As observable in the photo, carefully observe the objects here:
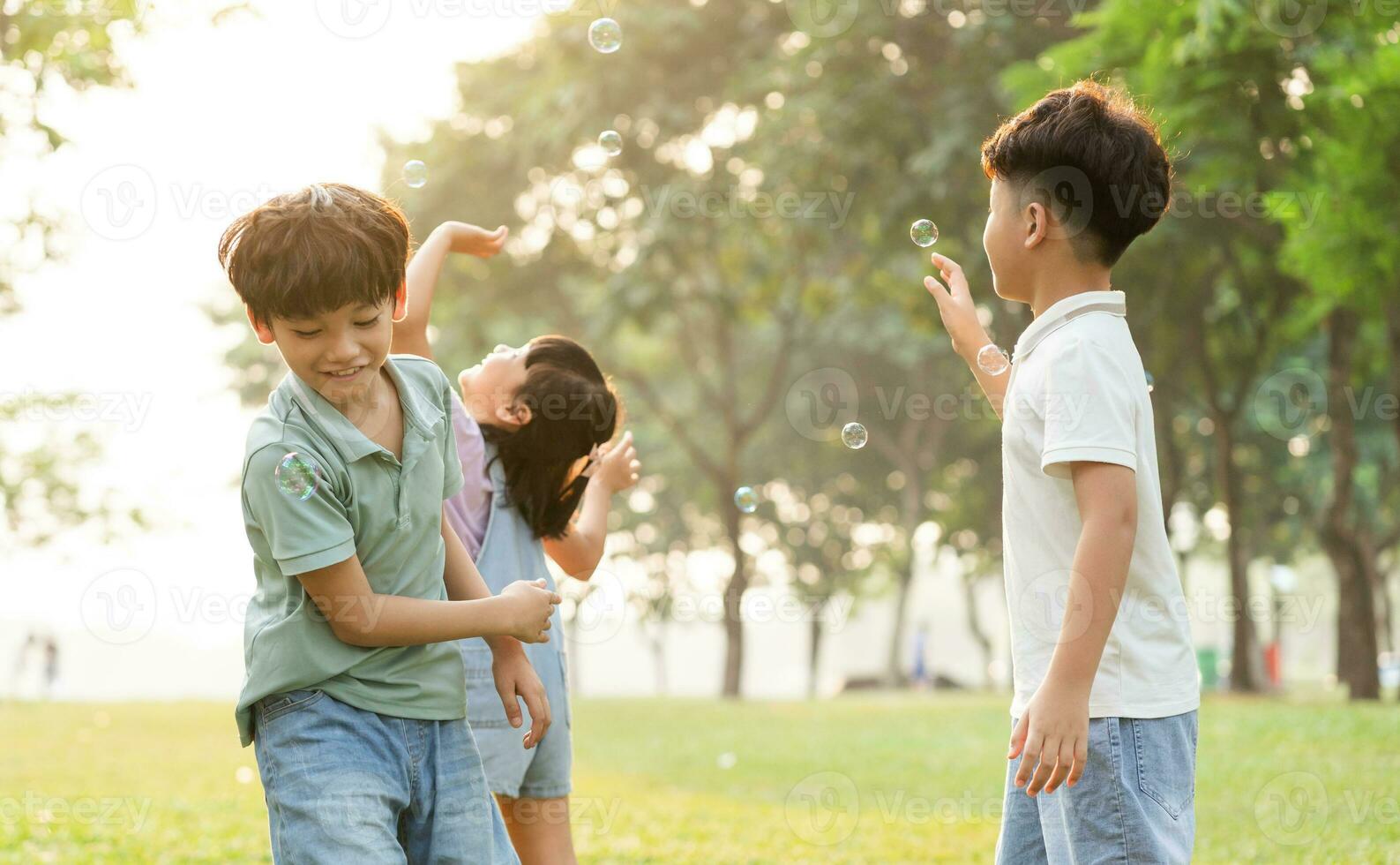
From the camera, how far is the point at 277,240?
2486 millimetres

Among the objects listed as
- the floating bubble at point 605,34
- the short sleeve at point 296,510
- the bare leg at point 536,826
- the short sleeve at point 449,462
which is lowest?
the bare leg at point 536,826

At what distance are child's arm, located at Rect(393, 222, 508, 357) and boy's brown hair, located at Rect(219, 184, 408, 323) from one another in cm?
105

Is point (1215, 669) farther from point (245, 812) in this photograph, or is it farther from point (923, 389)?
point (245, 812)

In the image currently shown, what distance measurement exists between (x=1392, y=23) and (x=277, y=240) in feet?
31.3

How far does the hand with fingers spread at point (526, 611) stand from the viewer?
2695 mm

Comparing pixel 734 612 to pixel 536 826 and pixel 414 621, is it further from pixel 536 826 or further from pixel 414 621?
pixel 414 621

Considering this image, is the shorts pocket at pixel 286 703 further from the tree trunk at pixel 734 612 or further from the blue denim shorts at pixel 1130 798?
the tree trunk at pixel 734 612

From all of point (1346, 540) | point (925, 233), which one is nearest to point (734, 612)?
point (1346, 540)

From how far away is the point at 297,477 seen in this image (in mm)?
2492

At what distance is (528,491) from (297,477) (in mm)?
1268

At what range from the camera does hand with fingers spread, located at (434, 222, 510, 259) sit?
3871 millimetres

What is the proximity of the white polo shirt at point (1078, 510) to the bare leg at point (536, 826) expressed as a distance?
1.44 m
